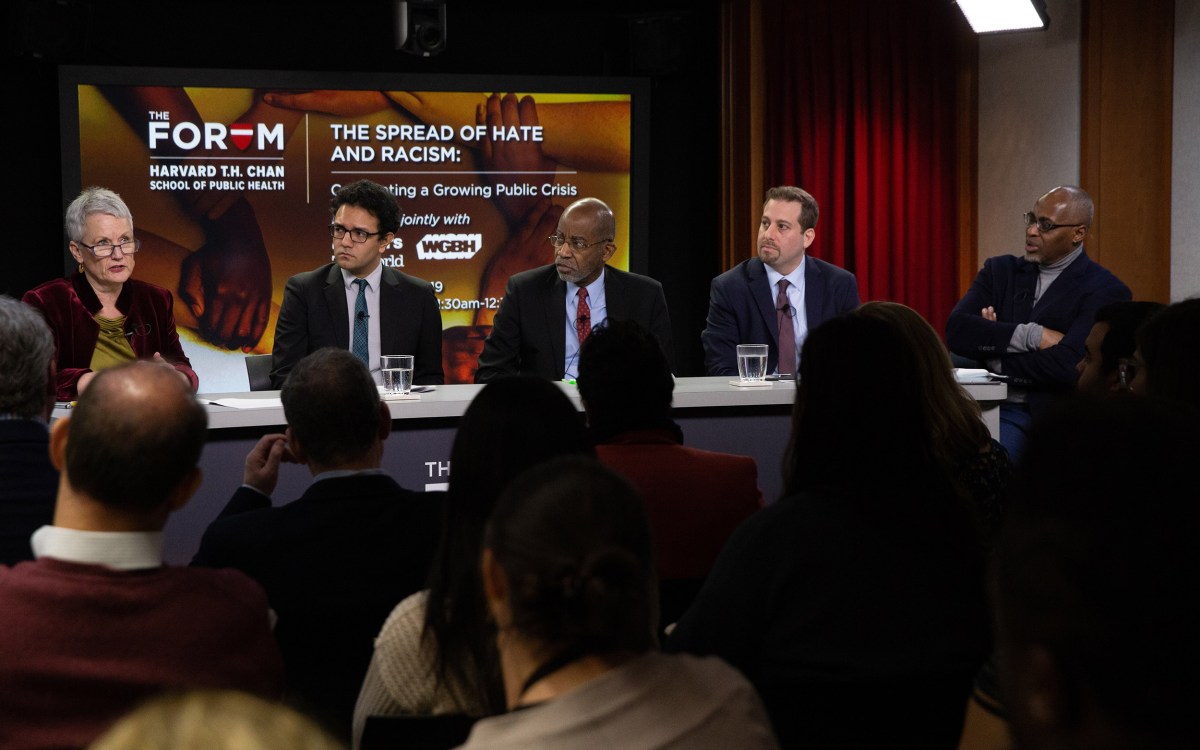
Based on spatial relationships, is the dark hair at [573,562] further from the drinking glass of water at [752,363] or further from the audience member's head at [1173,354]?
the drinking glass of water at [752,363]

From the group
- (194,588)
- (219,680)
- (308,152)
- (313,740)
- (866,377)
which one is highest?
(308,152)

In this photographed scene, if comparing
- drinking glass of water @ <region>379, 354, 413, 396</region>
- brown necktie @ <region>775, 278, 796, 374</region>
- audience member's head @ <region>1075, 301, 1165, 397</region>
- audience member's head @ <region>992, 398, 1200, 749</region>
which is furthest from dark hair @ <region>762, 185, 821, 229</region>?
audience member's head @ <region>992, 398, 1200, 749</region>

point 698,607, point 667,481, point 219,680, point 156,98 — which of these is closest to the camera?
point 219,680

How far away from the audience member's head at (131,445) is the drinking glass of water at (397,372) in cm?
222

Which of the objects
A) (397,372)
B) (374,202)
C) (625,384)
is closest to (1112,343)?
(625,384)

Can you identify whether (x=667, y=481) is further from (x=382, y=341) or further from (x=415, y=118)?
(x=415, y=118)

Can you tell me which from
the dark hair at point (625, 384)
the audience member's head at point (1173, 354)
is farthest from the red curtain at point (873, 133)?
the audience member's head at point (1173, 354)

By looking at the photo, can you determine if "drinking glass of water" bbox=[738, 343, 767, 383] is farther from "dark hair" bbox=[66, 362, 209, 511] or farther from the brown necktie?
"dark hair" bbox=[66, 362, 209, 511]

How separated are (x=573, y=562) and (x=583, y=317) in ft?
11.6

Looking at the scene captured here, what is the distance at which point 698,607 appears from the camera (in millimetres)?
1633

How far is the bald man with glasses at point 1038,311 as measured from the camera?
4.43m

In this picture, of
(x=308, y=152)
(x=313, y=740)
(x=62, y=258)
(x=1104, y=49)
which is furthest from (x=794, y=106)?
(x=313, y=740)

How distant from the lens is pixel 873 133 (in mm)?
6793

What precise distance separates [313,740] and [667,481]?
175 centimetres
